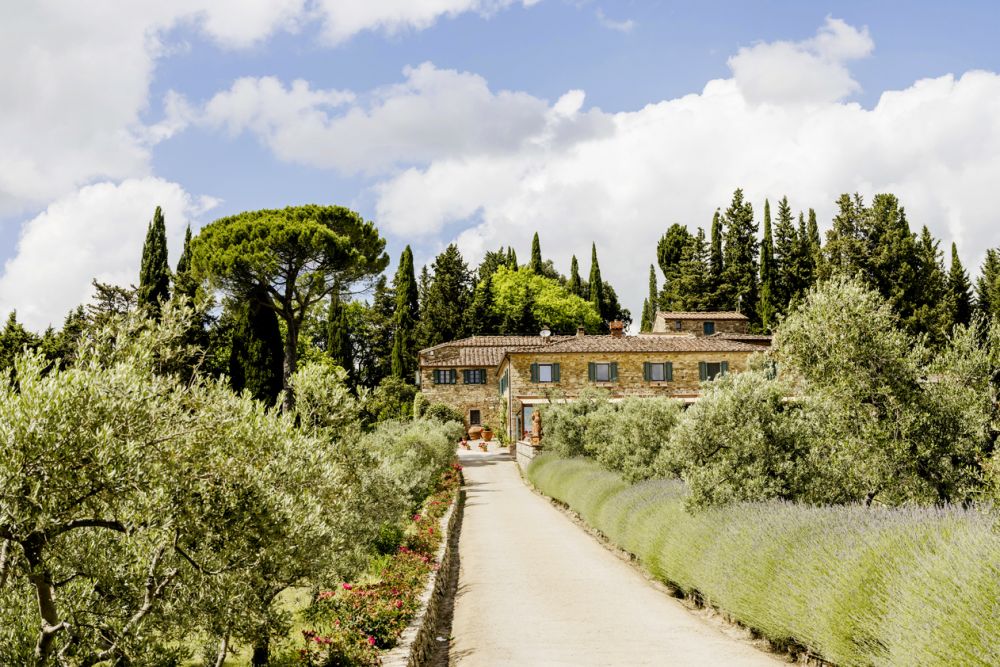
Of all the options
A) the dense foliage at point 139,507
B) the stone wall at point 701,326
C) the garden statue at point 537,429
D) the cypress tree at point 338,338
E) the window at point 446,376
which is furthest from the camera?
the cypress tree at point 338,338

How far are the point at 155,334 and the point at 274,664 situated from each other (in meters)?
3.90

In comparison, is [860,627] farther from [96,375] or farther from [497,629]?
[96,375]

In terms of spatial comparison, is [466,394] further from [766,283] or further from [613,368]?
[766,283]

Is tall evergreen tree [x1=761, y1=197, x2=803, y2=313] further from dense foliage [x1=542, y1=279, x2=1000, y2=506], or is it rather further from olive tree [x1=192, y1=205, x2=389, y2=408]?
dense foliage [x1=542, y1=279, x2=1000, y2=506]

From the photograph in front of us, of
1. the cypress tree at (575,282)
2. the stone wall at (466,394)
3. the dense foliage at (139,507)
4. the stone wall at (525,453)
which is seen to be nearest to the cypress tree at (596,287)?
the cypress tree at (575,282)

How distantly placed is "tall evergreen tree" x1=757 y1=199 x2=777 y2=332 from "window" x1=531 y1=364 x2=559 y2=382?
81.1 feet

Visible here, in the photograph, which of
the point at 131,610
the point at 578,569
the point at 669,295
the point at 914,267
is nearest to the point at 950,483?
the point at 578,569

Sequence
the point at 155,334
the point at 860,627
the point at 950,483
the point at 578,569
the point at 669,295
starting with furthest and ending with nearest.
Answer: the point at 669,295
the point at 578,569
the point at 950,483
the point at 860,627
the point at 155,334

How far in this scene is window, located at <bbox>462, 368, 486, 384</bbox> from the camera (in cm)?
5116

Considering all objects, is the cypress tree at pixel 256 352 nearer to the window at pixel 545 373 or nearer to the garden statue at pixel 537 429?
the garden statue at pixel 537 429

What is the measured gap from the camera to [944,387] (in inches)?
454

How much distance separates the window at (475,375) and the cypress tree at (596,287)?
2573cm

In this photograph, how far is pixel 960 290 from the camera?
2095 inches

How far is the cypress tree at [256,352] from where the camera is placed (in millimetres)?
36562
